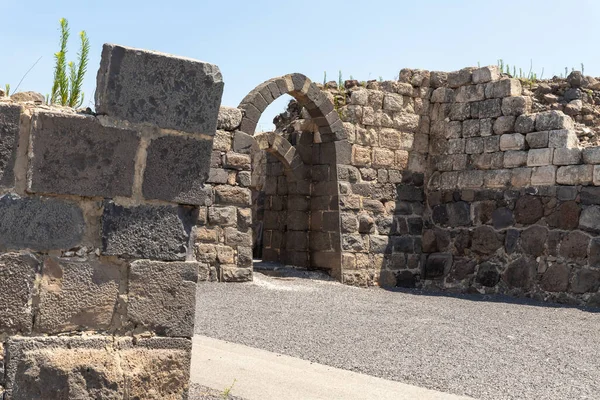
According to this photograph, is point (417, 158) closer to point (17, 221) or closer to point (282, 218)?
point (282, 218)

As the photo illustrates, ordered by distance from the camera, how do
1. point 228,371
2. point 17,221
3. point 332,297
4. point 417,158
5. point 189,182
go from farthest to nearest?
point 417,158, point 332,297, point 228,371, point 189,182, point 17,221

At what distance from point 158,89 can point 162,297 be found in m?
0.96

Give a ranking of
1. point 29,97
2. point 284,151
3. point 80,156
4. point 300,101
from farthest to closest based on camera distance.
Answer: point 284,151 < point 300,101 < point 29,97 < point 80,156

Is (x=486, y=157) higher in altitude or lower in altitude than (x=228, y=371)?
higher

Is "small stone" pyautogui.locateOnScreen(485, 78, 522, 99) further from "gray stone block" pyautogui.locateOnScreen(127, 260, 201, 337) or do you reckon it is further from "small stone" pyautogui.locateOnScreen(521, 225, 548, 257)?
"gray stone block" pyautogui.locateOnScreen(127, 260, 201, 337)

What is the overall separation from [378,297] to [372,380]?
4.99 meters

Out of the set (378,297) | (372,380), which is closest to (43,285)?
(372,380)

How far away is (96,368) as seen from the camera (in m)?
3.51

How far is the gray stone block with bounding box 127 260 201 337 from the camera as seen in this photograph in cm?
360

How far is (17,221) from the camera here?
3289 mm

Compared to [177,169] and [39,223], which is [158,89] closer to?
[177,169]

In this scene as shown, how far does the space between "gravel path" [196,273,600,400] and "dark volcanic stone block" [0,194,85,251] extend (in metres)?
2.78

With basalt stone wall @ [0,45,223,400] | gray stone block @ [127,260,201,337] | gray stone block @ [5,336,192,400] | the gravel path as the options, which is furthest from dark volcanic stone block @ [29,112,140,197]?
the gravel path

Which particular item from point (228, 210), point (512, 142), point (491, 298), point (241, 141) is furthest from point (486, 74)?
point (228, 210)
